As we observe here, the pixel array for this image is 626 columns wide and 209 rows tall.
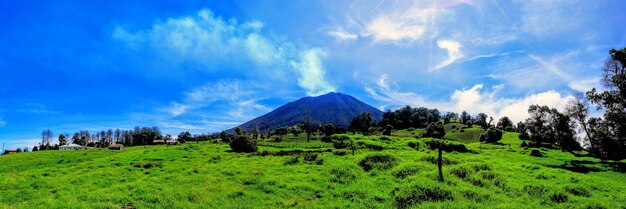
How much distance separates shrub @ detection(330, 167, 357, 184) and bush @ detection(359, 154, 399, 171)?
12.9ft

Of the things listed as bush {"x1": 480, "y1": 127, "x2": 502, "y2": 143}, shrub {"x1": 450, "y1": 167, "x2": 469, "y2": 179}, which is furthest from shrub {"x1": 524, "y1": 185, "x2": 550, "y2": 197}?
bush {"x1": 480, "y1": 127, "x2": 502, "y2": 143}

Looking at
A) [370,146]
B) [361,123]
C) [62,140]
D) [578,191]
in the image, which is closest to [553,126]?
[370,146]

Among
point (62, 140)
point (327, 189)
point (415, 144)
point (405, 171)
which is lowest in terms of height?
point (327, 189)

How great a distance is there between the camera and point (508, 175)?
3350cm

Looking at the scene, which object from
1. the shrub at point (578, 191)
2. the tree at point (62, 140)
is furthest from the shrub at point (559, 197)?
the tree at point (62, 140)

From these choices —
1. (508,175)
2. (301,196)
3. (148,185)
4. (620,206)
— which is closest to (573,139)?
(508,175)

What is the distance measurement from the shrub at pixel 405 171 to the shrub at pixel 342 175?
4345 mm

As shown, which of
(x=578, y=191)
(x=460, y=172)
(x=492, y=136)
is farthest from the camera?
(x=492, y=136)

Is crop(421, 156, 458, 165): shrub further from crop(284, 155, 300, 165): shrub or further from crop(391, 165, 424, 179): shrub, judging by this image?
crop(284, 155, 300, 165): shrub

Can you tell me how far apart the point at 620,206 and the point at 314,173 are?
24.9 meters

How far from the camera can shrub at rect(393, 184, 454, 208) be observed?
23906 mm

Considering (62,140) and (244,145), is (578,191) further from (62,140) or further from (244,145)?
(62,140)

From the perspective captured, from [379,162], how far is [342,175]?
25.3 ft

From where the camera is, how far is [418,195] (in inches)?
974
